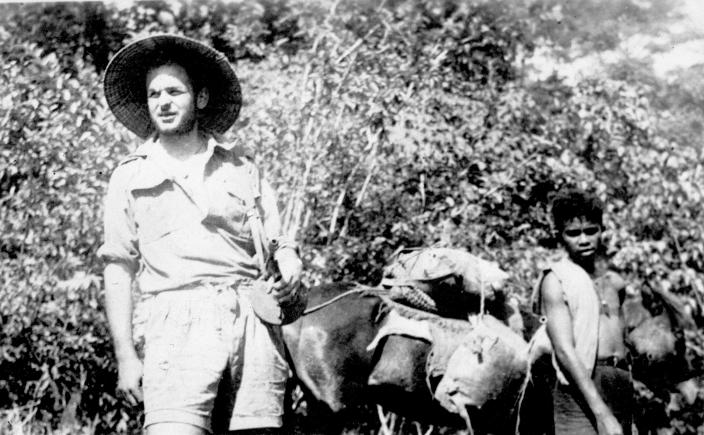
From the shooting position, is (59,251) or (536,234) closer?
(59,251)

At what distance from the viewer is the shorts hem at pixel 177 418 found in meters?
2.30

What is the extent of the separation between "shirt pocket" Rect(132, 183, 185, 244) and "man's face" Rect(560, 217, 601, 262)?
2.02 meters

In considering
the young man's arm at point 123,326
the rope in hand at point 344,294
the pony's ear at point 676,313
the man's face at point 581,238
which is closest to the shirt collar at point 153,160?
the young man's arm at point 123,326

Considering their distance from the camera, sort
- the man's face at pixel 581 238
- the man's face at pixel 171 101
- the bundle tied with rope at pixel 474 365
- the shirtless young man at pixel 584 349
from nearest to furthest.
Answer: the man's face at pixel 171 101, the shirtless young man at pixel 584 349, the man's face at pixel 581 238, the bundle tied with rope at pixel 474 365

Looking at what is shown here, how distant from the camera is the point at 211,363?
239 centimetres

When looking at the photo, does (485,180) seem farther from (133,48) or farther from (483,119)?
(133,48)

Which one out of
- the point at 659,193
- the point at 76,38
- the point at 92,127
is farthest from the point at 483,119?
the point at 76,38

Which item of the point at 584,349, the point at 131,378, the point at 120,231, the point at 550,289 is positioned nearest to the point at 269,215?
the point at 120,231

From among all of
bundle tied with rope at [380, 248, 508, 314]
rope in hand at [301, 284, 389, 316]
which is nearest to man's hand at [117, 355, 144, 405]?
rope in hand at [301, 284, 389, 316]

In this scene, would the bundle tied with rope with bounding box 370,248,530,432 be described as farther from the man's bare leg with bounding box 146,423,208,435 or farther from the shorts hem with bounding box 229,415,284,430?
the man's bare leg with bounding box 146,423,208,435

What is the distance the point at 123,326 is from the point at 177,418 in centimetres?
40

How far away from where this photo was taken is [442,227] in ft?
22.5

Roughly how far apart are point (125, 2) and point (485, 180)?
381 cm

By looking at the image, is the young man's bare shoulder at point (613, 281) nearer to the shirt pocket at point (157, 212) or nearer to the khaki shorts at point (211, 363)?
the khaki shorts at point (211, 363)
